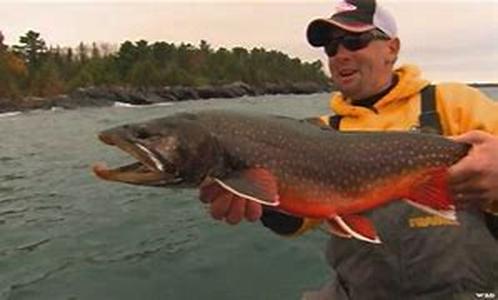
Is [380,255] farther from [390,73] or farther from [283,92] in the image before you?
[283,92]

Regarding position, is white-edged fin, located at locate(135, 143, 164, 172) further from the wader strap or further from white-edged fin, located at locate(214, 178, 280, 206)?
the wader strap

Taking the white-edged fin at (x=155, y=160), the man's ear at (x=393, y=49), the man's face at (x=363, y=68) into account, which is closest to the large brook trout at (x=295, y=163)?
the white-edged fin at (x=155, y=160)

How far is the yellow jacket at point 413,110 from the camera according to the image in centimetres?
389

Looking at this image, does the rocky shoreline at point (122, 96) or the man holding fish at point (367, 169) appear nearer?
the man holding fish at point (367, 169)

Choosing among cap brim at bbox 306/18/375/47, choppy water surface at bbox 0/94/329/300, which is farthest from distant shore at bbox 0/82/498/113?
cap brim at bbox 306/18/375/47

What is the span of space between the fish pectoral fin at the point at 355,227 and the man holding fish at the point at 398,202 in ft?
0.05

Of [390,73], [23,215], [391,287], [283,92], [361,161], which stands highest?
[390,73]

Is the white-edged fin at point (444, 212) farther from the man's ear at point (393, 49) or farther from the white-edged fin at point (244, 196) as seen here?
the man's ear at point (393, 49)

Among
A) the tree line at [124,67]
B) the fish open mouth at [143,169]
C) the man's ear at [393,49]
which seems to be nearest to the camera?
the fish open mouth at [143,169]

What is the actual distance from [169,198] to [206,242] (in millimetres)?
3634

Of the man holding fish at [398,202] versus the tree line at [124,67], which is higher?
the man holding fish at [398,202]

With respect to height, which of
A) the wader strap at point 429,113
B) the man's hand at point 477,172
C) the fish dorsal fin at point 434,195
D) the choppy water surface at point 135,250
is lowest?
the choppy water surface at point 135,250

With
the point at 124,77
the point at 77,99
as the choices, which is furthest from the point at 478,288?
the point at 124,77

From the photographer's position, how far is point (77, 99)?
73.2 meters
